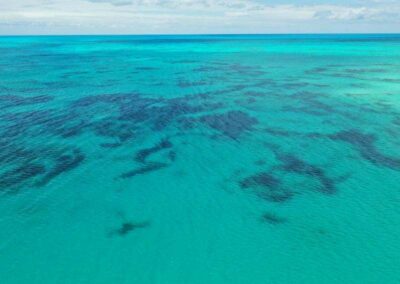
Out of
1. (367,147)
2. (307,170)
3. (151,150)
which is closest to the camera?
(307,170)

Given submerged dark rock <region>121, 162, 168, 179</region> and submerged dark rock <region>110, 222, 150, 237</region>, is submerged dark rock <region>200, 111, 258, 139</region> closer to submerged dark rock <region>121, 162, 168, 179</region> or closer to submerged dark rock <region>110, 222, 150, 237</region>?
submerged dark rock <region>121, 162, 168, 179</region>

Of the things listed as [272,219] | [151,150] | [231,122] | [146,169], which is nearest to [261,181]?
[272,219]

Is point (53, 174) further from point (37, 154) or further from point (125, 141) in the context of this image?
point (125, 141)

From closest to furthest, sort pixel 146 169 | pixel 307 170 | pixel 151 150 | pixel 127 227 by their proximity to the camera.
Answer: pixel 127 227 → pixel 307 170 → pixel 146 169 → pixel 151 150

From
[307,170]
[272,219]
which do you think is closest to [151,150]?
[307,170]

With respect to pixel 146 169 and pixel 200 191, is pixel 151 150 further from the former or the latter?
pixel 200 191

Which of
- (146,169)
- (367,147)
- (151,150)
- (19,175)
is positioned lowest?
(146,169)

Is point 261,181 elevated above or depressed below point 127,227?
above

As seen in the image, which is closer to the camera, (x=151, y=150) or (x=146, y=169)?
(x=146, y=169)

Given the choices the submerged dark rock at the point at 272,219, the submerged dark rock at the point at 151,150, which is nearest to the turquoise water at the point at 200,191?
the submerged dark rock at the point at 272,219

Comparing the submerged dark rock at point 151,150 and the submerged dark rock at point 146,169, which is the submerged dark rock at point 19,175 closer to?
the submerged dark rock at point 146,169
